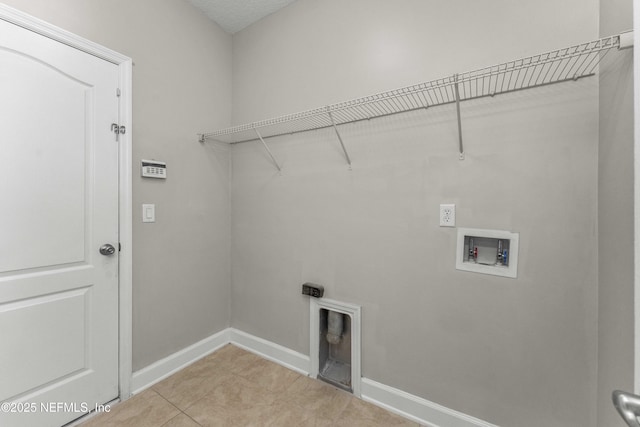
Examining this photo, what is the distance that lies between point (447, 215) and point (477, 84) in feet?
2.29

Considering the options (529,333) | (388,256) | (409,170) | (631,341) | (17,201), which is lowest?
(529,333)

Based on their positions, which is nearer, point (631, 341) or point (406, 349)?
point (631, 341)

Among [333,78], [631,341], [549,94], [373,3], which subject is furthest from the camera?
[333,78]

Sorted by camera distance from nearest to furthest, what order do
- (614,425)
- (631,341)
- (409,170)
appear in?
(631,341), (614,425), (409,170)

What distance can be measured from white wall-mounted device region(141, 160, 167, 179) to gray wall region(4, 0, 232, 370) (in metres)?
0.04

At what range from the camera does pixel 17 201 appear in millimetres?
1309

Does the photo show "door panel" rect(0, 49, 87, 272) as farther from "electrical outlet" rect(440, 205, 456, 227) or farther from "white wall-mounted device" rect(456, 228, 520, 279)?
"white wall-mounted device" rect(456, 228, 520, 279)

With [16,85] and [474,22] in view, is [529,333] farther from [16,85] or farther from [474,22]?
[16,85]

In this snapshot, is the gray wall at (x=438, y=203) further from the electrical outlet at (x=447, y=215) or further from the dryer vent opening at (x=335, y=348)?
the dryer vent opening at (x=335, y=348)

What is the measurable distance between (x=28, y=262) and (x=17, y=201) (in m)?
0.32

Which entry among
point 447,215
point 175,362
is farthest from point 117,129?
point 447,215

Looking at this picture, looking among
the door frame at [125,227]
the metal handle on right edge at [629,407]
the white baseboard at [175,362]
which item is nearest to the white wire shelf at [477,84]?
the door frame at [125,227]

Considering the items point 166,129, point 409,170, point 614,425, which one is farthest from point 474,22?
point 166,129

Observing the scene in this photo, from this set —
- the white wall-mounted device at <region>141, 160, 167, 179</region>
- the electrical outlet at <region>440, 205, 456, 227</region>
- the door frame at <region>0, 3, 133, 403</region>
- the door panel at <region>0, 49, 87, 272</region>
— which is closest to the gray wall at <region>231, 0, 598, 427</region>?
the electrical outlet at <region>440, 205, 456, 227</region>
